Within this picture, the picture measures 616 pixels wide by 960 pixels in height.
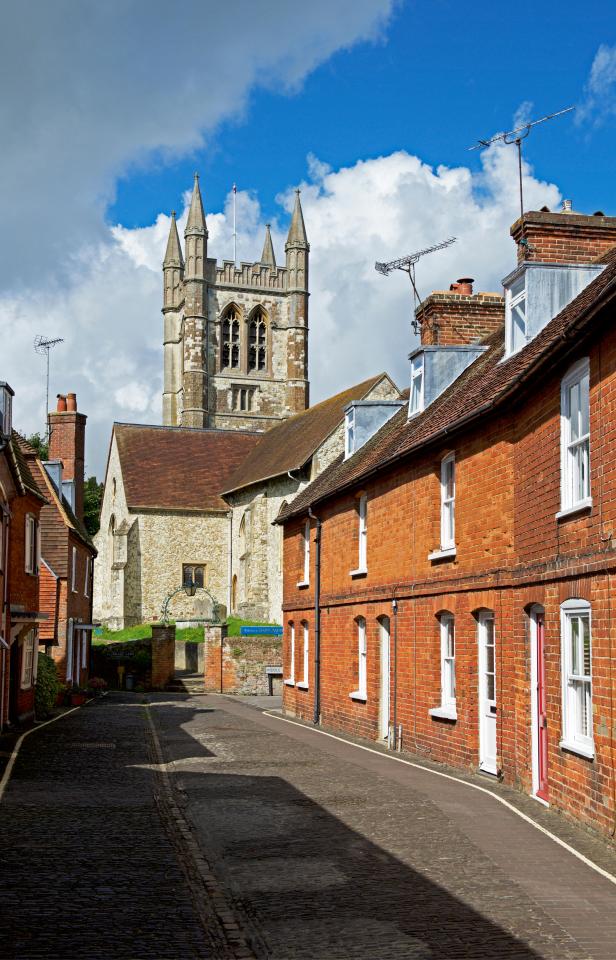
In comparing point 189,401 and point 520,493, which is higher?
point 189,401

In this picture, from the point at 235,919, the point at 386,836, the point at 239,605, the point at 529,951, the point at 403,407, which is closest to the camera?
the point at 529,951

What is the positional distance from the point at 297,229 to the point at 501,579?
7152 cm

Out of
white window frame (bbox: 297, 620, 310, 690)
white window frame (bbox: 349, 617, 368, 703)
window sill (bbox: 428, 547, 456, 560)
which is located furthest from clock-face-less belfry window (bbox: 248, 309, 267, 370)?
window sill (bbox: 428, 547, 456, 560)

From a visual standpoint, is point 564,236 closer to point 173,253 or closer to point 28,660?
point 28,660

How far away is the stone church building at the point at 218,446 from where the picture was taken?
51.6 metres

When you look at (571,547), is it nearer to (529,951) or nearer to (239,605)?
(529,951)

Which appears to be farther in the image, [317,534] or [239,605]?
[239,605]

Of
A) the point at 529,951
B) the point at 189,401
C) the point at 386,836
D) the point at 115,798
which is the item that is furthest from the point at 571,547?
the point at 189,401

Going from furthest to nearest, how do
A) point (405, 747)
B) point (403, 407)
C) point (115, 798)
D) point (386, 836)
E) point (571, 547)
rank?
point (403, 407) < point (405, 747) < point (115, 798) < point (571, 547) < point (386, 836)

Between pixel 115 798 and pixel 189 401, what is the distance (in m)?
64.7

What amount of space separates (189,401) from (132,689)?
123ft

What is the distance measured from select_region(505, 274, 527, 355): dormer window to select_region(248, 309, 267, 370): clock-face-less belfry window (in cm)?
6375

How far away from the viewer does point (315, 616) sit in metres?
25.8

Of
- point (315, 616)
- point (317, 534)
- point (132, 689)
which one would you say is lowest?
point (132, 689)
